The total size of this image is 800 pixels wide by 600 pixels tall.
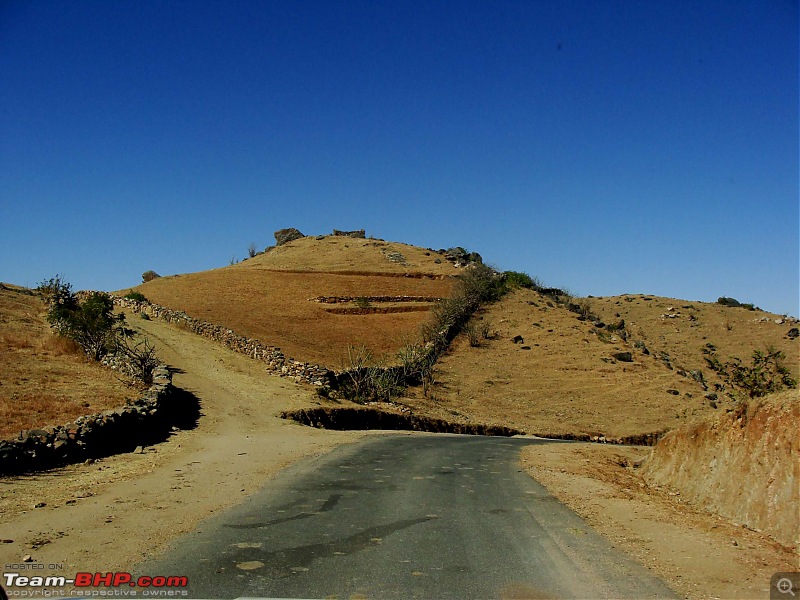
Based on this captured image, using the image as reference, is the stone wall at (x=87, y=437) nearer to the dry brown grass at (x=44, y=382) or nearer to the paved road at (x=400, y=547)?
the dry brown grass at (x=44, y=382)

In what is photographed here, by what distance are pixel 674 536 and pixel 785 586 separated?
2.10 meters

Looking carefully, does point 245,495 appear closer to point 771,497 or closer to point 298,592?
point 298,592

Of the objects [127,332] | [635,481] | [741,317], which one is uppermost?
[741,317]

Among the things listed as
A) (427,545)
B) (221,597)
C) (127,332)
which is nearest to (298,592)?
(221,597)

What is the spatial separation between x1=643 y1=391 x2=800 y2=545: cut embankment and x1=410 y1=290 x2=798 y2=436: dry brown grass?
16508mm

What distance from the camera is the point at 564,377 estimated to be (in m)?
38.4

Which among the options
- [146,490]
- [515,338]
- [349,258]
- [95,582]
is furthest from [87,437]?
[349,258]

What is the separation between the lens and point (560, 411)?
108 ft

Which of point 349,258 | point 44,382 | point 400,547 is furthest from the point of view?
point 349,258

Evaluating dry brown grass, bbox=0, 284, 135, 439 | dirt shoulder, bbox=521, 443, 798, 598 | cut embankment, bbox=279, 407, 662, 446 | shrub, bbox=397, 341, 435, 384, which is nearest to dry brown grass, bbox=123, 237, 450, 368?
shrub, bbox=397, 341, 435, 384

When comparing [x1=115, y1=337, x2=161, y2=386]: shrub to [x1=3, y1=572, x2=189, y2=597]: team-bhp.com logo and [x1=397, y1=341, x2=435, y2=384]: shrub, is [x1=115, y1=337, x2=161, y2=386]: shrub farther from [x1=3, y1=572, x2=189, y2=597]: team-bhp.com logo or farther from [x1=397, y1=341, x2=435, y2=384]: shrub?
[x1=3, y1=572, x2=189, y2=597]: team-bhp.com logo

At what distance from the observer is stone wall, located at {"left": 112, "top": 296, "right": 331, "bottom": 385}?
98.4 ft

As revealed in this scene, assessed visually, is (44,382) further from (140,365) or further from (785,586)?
(785,586)

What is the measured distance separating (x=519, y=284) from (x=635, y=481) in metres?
50.5
